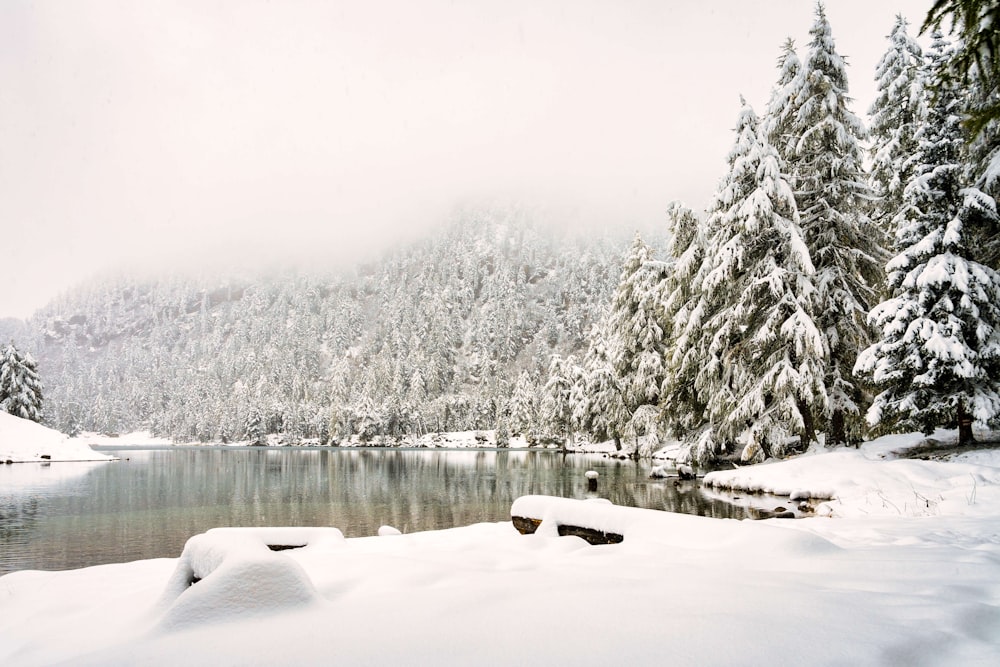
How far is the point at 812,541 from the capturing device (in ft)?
17.1

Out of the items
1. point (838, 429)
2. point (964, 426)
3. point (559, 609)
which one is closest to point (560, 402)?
point (838, 429)

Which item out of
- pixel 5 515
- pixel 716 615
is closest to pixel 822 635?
pixel 716 615

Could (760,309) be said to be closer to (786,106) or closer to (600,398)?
(786,106)

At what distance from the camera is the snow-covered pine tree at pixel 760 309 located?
18.1 meters

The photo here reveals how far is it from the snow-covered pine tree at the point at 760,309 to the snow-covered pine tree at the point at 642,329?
34.4 feet

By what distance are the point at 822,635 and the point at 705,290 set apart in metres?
20.1

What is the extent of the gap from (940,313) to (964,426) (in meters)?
3.35

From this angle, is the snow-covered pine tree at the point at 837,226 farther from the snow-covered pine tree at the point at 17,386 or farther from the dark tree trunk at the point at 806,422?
the snow-covered pine tree at the point at 17,386

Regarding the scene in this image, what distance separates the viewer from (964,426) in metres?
14.4

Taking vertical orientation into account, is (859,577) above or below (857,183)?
below

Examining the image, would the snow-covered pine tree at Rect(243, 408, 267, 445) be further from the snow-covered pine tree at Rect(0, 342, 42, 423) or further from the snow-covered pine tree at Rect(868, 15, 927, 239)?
the snow-covered pine tree at Rect(868, 15, 927, 239)

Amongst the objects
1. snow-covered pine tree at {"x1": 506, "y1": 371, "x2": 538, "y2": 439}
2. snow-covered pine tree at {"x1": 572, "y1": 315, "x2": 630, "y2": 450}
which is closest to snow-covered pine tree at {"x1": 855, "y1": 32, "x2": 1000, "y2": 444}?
snow-covered pine tree at {"x1": 572, "y1": 315, "x2": 630, "y2": 450}

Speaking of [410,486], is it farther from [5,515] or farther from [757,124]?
[757,124]

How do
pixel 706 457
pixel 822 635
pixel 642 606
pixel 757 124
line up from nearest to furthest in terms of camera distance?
pixel 822 635
pixel 642 606
pixel 757 124
pixel 706 457
